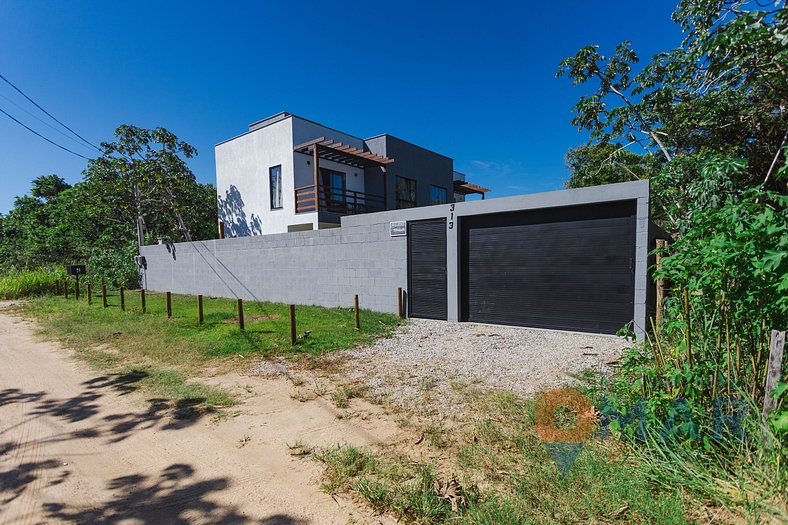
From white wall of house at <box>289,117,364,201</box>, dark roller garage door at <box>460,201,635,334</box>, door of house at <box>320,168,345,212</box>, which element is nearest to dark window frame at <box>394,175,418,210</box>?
white wall of house at <box>289,117,364,201</box>

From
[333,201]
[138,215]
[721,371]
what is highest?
[333,201]

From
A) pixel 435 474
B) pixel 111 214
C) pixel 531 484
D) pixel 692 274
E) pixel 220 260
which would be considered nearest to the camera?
pixel 531 484

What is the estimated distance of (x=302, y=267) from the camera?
37.2 ft

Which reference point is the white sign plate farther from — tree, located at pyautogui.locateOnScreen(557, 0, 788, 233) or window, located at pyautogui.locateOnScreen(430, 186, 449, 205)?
window, located at pyautogui.locateOnScreen(430, 186, 449, 205)

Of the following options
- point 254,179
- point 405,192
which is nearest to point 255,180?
point 254,179

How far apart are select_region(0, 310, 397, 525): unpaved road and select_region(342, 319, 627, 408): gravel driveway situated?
41.8 inches

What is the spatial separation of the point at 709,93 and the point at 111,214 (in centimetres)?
2432

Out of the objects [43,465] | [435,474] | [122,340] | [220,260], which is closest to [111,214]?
[220,260]

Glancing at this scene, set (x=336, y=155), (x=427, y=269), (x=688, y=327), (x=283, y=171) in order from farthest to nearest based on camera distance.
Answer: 1. (x=283, y=171)
2. (x=336, y=155)
3. (x=427, y=269)
4. (x=688, y=327)

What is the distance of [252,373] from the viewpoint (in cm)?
496

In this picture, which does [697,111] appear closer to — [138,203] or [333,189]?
[333,189]

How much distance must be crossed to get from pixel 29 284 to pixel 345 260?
47.7ft

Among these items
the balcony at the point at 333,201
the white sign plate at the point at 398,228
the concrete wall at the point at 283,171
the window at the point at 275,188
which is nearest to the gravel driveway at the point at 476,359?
the white sign plate at the point at 398,228

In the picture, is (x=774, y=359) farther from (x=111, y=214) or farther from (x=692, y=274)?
(x=111, y=214)
